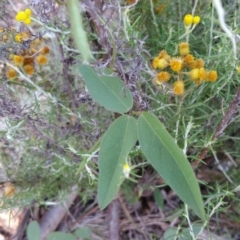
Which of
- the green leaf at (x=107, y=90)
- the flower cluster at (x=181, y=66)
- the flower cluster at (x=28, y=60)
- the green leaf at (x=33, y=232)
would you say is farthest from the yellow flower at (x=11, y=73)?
the green leaf at (x=33, y=232)

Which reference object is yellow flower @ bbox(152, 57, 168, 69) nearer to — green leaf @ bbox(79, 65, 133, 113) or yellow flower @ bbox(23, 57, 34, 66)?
green leaf @ bbox(79, 65, 133, 113)

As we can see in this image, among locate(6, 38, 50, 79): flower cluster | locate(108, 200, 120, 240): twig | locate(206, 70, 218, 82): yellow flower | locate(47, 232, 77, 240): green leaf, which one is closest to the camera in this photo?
locate(206, 70, 218, 82): yellow flower

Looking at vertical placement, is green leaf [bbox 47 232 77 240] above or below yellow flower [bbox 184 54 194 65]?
below

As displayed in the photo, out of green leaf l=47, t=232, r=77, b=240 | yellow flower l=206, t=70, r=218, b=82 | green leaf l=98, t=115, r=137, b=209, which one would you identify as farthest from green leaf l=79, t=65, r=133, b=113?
green leaf l=47, t=232, r=77, b=240

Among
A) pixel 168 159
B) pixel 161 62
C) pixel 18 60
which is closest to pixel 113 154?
pixel 168 159

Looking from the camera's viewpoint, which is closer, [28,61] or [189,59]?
[189,59]

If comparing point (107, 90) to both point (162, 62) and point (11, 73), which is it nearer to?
point (162, 62)

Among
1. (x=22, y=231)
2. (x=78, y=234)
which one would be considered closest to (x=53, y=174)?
(x=78, y=234)
